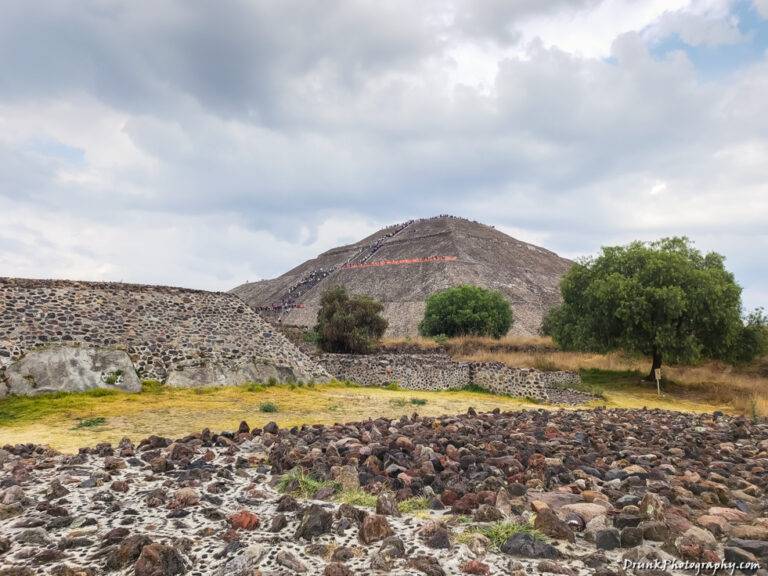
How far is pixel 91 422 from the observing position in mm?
11844

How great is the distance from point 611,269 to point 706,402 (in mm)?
10748

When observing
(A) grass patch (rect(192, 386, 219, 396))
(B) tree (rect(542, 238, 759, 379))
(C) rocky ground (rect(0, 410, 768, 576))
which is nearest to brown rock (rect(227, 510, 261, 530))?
(C) rocky ground (rect(0, 410, 768, 576))

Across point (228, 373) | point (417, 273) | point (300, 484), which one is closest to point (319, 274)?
point (417, 273)

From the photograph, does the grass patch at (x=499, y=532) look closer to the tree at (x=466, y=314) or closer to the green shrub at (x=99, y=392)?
the green shrub at (x=99, y=392)

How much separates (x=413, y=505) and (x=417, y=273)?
261 feet

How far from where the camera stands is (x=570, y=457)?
6.77 metres

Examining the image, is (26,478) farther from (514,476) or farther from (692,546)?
(692,546)

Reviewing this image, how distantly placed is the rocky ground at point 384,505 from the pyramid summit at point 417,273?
5622 cm

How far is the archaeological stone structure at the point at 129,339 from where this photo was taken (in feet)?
53.1

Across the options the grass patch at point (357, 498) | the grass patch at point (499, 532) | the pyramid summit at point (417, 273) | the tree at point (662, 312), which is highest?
the pyramid summit at point (417, 273)

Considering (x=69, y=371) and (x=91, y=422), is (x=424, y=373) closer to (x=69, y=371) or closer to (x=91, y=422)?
(x=69, y=371)

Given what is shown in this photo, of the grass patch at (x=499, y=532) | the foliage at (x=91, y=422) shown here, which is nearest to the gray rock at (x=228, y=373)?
the foliage at (x=91, y=422)

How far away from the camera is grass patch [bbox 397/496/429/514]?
512cm

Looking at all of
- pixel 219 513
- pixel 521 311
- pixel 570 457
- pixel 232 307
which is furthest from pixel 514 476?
pixel 521 311
